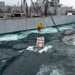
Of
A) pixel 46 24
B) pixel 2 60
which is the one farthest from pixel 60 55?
pixel 46 24

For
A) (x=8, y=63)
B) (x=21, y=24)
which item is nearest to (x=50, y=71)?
(x=8, y=63)

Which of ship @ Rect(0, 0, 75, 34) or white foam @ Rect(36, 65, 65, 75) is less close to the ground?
A: ship @ Rect(0, 0, 75, 34)

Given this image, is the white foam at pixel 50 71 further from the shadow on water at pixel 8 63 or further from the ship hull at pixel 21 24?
the ship hull at pixel 21 24

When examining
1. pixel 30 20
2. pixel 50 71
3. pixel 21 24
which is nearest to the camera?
pixel 50 71

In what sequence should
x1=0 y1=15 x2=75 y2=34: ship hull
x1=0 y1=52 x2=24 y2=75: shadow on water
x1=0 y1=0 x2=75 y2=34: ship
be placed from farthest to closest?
x1=0 y1=0 x2=75 y2=34: ship → x1=0 y1=15 x2=75 y2=34: ship hull → x1=0 y1=52 x2=24 y2=75: shadow on water

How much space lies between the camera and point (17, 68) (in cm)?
1448

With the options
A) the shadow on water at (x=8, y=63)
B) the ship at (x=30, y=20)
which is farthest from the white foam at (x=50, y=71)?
the ship at (x=30, y=20)

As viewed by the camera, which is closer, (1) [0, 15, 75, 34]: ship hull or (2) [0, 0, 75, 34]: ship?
(1) [0, 15, 75, 34]: ship hull

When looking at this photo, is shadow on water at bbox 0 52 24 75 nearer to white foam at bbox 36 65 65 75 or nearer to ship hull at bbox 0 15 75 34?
white foam at bbox 36 65 65 75

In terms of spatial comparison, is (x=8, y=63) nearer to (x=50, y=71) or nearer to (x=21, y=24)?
(x=50, y=71)

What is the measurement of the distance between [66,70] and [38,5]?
167 feet

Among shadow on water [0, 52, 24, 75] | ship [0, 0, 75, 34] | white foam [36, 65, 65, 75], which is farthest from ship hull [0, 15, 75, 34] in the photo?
white foam [36, 65, 65, 75]

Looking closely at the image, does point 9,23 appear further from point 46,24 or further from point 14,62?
point 14,62

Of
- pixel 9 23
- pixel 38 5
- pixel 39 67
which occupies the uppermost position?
pixel 38 5
